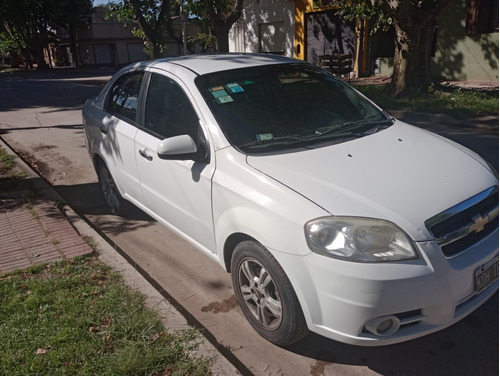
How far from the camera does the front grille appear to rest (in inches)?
93.4

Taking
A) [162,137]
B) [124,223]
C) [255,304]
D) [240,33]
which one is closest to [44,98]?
[240,33]

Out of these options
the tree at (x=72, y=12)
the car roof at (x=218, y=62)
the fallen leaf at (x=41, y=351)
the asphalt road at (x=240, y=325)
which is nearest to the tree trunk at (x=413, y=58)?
the asphalt road at (x=240, y=325)

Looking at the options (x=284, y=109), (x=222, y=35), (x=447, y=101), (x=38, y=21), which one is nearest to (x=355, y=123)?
(x=284, y=109)

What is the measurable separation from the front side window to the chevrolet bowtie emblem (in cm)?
198

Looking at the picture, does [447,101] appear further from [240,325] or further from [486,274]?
[240,325]

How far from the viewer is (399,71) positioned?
39.1 feet

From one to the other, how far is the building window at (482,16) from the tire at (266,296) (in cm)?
1448

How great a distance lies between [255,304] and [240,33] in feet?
74.5

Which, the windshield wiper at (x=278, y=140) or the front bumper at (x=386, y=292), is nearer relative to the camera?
the front bumper at (x=386, y=292)

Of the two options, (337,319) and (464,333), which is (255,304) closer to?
(337,319)

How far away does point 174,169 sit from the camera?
11.4 feet

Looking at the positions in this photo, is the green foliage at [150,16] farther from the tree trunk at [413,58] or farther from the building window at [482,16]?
the building window at [482,16]

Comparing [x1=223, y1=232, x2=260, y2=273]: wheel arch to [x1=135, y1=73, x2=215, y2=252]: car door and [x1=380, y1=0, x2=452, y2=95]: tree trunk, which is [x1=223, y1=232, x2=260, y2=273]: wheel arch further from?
[x1=380, y1=0, x2=452, y2=95]: tree trunk

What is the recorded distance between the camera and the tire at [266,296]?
2.57 metres
